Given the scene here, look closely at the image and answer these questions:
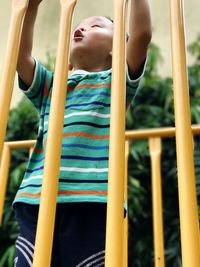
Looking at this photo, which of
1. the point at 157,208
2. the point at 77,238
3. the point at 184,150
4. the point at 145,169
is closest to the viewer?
the point at 184,150

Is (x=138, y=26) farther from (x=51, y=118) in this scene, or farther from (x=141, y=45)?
(x=51, y=118)

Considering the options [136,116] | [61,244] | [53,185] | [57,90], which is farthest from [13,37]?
[136,116]

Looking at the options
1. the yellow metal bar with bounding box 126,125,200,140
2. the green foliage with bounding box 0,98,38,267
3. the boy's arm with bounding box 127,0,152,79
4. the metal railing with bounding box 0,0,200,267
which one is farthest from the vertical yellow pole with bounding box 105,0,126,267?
the green foliage with bounding box 0,98,38,267

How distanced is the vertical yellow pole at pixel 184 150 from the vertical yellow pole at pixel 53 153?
6.0 inches

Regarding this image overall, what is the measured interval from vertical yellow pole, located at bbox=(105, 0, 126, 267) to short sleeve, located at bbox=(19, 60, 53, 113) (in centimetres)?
32

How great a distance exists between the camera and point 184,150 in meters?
0.46

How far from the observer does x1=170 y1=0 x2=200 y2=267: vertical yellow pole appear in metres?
0.42

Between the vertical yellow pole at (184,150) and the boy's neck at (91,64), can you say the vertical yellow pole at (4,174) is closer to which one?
the boy's neck at (91,64)

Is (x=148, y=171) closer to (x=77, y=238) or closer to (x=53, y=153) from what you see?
(x=77, y=238)

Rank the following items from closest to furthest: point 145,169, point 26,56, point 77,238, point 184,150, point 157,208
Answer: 1. point 184,150
2. point 77,238
3. point 26,56
4. point 157,208
5. point 145,169

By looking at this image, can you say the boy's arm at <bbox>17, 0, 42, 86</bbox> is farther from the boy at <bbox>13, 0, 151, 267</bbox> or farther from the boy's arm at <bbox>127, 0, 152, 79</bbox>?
the boy's arm at <bbox>127, 0, 152, 79</bbox>

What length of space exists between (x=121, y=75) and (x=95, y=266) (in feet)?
1.17

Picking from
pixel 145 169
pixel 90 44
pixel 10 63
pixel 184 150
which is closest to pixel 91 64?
pixel 90 44

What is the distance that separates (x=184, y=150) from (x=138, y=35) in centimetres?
35
